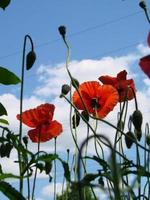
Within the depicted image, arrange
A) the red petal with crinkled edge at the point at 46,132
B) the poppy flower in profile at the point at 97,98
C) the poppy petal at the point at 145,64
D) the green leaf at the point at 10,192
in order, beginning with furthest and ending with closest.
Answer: the red petal with crinkled edge at the point at 46,132 < the poppy flower in profile at the point at 97,98 < the green leaf at the point at 10,192 < the poppy petal at the point at 145,64

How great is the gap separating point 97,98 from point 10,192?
106 centimetres

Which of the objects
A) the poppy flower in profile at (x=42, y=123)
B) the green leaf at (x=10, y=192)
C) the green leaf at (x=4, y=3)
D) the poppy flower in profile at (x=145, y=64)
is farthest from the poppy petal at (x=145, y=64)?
the poppy flower in profile at (x=42, y=123)

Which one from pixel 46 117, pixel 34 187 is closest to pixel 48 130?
pixel 46 117

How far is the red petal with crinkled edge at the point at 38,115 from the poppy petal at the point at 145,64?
161cm

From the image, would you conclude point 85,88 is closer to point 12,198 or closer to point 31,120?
point 31,120

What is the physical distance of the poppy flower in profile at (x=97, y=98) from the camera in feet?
6.83

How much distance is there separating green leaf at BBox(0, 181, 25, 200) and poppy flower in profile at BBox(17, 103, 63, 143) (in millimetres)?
1095

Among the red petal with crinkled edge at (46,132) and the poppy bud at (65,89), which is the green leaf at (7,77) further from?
the red petal with crinkled edge at (46,132)

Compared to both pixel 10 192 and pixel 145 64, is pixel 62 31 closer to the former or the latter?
pixel 10 192

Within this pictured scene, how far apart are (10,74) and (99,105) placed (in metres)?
0.68

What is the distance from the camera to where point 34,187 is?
6.33 feet

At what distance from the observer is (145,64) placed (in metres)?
0.91

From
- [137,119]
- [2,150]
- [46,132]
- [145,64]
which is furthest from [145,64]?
[46,132]

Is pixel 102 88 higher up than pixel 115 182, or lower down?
higher up
